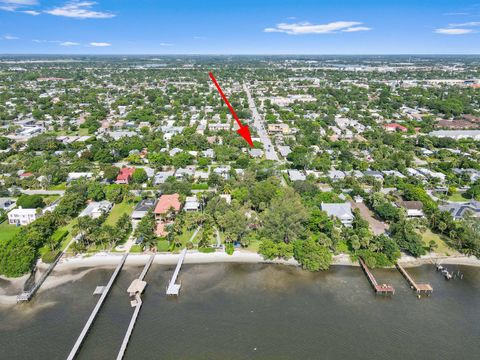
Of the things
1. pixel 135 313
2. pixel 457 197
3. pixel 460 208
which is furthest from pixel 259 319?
pixel 457 197

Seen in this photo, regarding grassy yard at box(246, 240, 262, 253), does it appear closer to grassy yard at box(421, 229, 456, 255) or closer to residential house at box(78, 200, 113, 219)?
grassy yard at box(421, 229, 456, 255)

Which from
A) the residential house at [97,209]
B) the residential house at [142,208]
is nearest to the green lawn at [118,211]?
the residential house at [97,209]

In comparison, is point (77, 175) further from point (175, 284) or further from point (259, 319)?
point (259, 319)

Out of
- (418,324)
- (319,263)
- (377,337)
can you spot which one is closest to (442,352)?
(418,324)

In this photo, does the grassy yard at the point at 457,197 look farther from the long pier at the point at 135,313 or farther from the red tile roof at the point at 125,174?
the red tile roof at the point at 125,174

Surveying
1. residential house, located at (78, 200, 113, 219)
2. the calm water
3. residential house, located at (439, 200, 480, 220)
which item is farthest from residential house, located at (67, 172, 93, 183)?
residential house, located at (439, 200, 480, 220)

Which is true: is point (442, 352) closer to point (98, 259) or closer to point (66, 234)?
point (98, 259)
